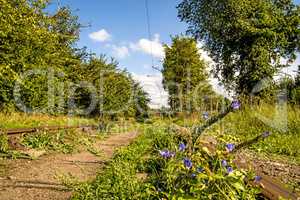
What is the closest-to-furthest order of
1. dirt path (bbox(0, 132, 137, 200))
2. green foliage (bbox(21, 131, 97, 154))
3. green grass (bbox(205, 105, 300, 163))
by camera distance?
dirt path (bbox(0, 132, 137, 200))
green grass (bbox(205, 105, 300, 163))
green foliage (bbox(21, 131, 97, 154))

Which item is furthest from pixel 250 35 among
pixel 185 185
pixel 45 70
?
pixel 185 185

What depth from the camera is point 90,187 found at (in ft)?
14.5

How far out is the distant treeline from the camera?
14470mm

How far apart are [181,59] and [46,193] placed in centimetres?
3564

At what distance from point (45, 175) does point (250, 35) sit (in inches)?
810

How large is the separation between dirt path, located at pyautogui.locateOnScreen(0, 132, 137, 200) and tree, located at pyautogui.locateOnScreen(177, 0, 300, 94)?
59.3ft

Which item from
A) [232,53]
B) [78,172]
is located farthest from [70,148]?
[232,53]

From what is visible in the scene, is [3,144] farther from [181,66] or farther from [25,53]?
[181,66]

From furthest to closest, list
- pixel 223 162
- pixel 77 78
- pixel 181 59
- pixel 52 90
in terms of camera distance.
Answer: pixel 181 59, pixel 77 78, pixel 52 90, pixel 223 162

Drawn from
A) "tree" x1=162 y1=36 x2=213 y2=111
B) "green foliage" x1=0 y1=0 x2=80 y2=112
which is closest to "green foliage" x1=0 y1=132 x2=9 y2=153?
"green foliage" x1=0 y1=0 x2=80 y2=112

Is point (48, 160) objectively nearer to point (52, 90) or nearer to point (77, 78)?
point (52, 90)

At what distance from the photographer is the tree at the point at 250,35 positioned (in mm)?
23656

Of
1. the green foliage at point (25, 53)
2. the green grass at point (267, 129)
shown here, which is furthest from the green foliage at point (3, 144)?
the green foliage at point (25, 53)

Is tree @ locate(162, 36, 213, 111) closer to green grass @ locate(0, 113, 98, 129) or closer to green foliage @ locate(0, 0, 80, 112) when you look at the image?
green foliage @ locate(0, 0, 80, 112)
